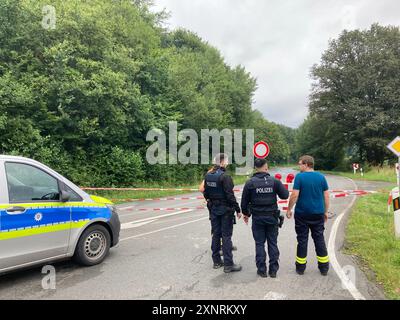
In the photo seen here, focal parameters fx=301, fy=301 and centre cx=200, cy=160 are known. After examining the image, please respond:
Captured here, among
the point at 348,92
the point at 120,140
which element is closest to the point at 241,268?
the point at 120,140

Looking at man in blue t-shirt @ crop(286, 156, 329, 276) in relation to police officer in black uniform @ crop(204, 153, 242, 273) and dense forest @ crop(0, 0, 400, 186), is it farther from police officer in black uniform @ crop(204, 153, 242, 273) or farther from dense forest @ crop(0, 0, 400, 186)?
dense forest @ crop(0, 0, 400, 186)

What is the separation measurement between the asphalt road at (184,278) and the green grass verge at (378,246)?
0.79ft

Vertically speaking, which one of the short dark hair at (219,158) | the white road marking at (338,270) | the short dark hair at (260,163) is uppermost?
the short dark hair at (219,158)

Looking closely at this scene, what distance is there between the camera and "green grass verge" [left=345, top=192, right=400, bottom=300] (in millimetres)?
4591

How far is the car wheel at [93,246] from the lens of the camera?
5.29m

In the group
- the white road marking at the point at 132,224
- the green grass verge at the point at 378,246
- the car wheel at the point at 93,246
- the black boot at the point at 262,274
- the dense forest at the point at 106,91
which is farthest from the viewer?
the dense forest at the point at 106,91

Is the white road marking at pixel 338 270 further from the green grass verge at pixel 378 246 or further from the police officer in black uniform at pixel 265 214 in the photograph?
the police officer in black uniform at pixel 265 214

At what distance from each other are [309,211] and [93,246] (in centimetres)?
388

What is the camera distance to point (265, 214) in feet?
16.2

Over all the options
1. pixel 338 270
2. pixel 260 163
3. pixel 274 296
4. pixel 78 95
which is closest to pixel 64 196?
pixel 260 163

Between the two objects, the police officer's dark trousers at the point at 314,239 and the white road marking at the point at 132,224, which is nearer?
the police officer's dark trousers at the point at 314,239

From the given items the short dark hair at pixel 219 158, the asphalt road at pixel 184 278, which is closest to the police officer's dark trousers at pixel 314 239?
the asphalt road at pixel 184 278

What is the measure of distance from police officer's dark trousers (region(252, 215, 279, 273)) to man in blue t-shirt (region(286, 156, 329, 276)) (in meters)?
0.44

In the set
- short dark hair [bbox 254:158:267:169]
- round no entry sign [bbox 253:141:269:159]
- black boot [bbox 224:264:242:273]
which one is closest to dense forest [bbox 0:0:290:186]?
round no entry sign [bbox 253:141:269:159]
